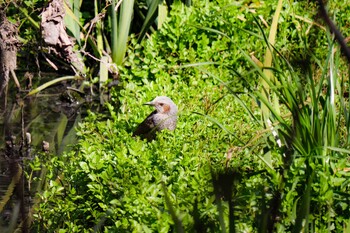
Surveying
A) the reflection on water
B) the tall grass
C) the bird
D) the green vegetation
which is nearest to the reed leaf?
the reflection on water

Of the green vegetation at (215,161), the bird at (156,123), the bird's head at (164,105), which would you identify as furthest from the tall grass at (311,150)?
the bird's head at (164,105)

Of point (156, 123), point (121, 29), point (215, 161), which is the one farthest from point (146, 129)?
point (121, 29)

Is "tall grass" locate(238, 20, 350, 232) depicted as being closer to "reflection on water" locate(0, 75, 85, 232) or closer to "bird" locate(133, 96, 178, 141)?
"bird" locate(133, 96, 178, 141)

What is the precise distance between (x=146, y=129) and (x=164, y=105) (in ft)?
0.83

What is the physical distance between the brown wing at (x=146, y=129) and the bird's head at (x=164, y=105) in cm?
11

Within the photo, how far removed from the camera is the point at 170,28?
695cm

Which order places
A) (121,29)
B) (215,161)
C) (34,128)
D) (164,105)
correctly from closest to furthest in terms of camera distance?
(215,161), (164,105), (34,128), (121,29)

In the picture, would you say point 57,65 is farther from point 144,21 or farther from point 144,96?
point 144,96

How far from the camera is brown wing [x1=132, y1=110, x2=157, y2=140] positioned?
5.49 metres

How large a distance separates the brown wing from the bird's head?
0.37 feet

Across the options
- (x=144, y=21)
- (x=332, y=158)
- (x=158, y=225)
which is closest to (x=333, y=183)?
(x=332, y=158)

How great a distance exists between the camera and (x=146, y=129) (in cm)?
550

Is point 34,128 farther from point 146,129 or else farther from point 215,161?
point 215,161

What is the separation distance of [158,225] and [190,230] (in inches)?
54.6
